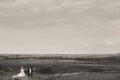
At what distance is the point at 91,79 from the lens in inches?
1574

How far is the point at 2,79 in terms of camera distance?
120ft

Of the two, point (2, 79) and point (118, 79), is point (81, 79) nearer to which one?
point (118, 79)

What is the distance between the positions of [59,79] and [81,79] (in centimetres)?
295

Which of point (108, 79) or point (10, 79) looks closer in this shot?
point (10, 79)

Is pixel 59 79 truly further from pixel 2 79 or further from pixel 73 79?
pixel 2 79

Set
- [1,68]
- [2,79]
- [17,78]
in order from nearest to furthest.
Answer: [2,79], [17,78], [1,68]

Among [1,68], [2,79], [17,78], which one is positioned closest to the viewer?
[2,79]

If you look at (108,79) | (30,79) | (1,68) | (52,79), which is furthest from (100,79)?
(1,68)

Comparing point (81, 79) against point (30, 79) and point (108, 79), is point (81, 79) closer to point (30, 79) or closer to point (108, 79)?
point (108, 79)

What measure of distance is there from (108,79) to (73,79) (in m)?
4.82

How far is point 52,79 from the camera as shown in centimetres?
4034

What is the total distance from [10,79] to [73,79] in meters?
8.46

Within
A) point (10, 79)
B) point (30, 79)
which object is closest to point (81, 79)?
point (30, 79)

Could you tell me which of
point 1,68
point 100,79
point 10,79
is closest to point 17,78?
point 10,79
